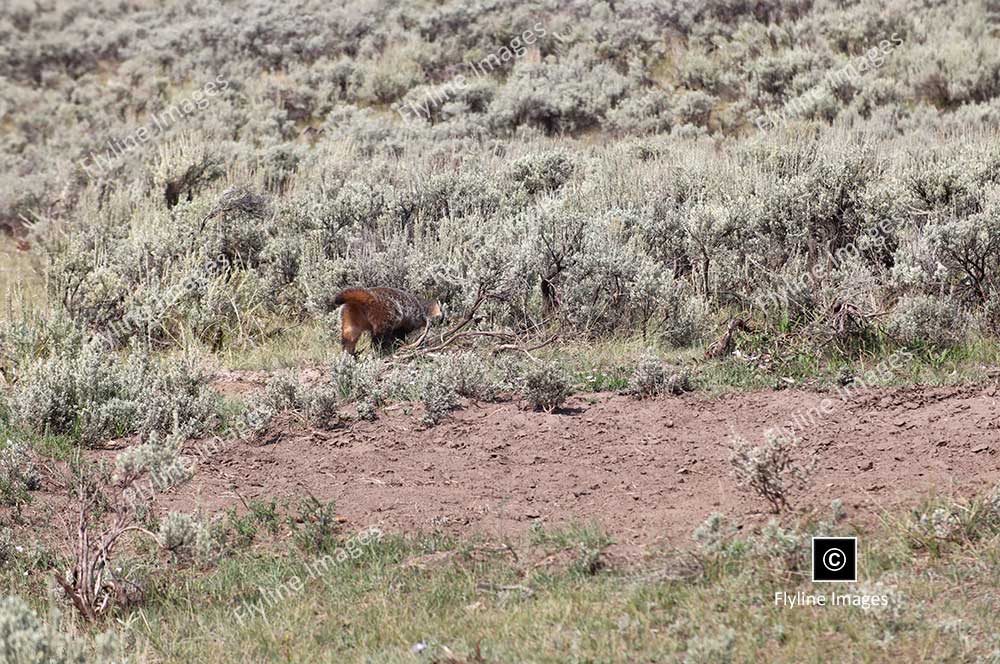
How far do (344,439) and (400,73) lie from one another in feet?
52.8

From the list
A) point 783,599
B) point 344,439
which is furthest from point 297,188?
point 783,599

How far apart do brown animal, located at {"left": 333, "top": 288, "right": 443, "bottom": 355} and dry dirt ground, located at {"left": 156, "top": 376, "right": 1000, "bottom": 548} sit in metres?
1.50

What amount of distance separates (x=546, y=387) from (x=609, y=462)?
1.06 m

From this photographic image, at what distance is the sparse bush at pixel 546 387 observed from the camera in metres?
6.47

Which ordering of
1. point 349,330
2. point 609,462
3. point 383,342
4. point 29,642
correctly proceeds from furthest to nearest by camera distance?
1. point 383,342
2. point 349,330
3. point 609,462
4. point 29,642

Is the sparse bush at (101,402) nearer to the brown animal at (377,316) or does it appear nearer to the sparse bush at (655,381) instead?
the brown animal at (377,316)

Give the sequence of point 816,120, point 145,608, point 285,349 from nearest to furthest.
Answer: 1. point 145,608
2. point 285,349
3. point 816,120

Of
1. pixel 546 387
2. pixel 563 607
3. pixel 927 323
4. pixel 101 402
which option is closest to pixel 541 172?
pixel 927 323

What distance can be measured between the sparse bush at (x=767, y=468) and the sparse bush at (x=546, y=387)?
2.02 m

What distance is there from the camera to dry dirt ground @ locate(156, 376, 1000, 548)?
4746 millimetres

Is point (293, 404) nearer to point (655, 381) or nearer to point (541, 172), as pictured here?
point (655, 381)

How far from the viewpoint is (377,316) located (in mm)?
7949

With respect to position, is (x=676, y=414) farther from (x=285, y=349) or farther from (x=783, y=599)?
(x=285, y=349)

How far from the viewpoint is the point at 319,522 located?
490 cm
